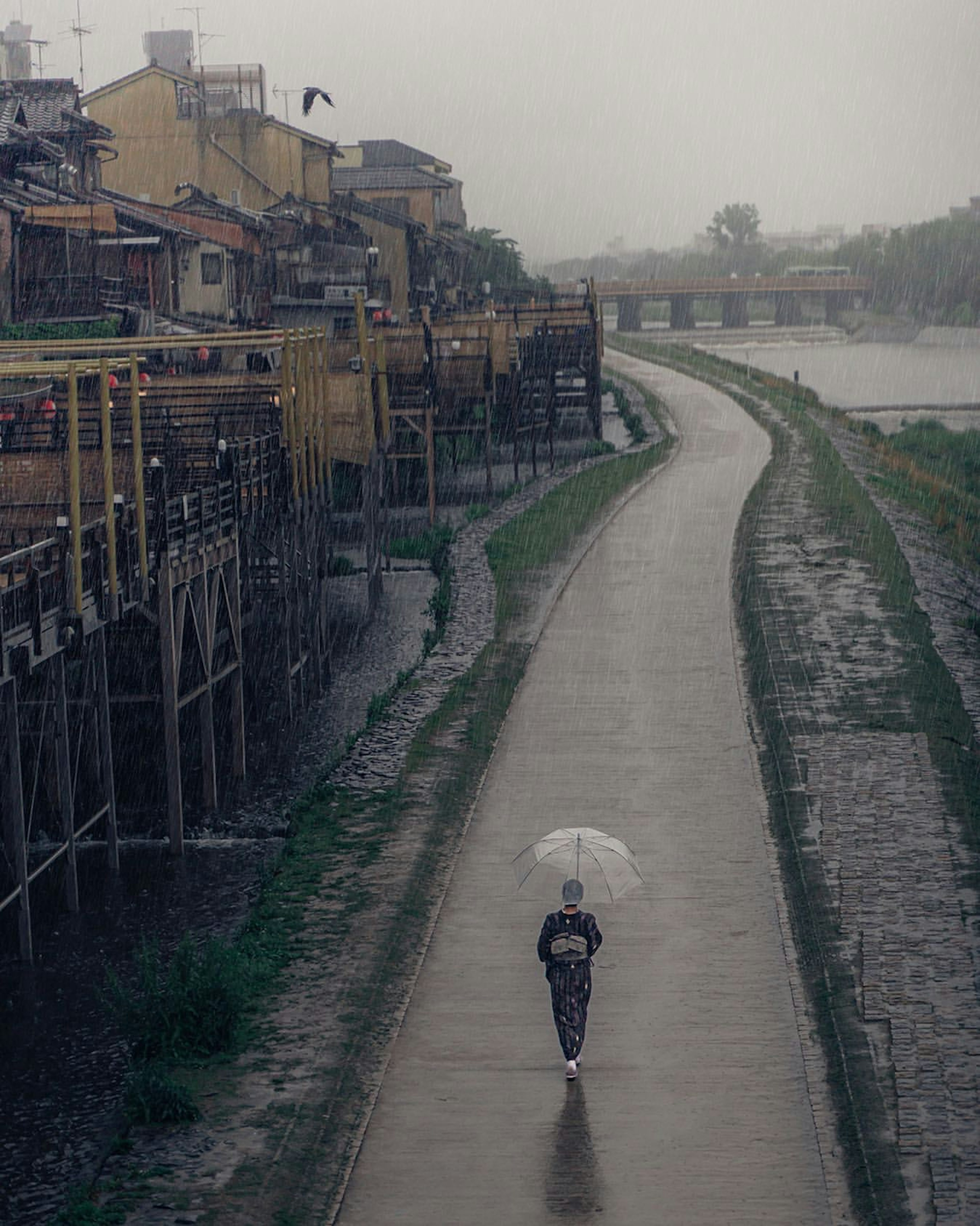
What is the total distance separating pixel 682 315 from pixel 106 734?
12787 centimetres

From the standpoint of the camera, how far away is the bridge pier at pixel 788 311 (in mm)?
142000

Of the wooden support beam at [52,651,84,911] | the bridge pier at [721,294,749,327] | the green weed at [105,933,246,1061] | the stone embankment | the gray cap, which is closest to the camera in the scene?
the gray cap

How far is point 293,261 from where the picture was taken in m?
59.0

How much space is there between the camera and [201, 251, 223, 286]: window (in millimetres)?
50469

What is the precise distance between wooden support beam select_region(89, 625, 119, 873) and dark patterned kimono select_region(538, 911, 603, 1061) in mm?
8542

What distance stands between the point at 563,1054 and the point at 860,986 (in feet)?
8.56

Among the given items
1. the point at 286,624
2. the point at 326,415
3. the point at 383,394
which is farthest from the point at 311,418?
the point at 383,394

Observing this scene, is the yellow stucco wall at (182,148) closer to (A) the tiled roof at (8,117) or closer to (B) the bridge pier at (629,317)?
(A) the tiled roof at (8,117)

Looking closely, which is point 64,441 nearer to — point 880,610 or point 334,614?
point 334,614

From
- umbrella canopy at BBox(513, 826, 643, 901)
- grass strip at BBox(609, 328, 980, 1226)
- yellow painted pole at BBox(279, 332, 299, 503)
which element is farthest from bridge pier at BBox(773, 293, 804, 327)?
umbrella canopy at BBox(513, 826, 643, 901)

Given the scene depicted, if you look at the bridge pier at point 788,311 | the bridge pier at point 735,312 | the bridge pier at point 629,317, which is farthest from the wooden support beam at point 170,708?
the bridge pier at point 788,311

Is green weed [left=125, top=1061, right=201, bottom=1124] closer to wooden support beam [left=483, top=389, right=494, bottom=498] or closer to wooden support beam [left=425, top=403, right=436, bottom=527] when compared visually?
wooden support beam [left=425, top=403, right=436, bottom=527]

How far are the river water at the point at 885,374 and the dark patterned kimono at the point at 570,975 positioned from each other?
56.7m

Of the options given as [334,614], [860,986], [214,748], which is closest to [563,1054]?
[860,986]
